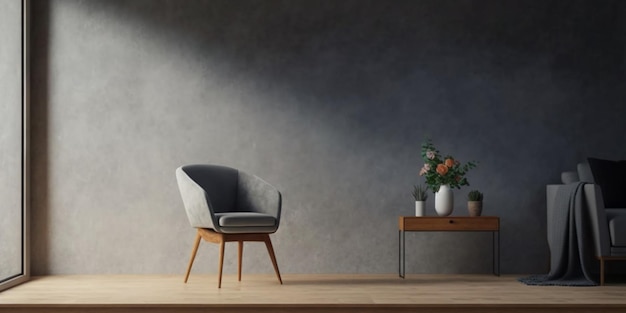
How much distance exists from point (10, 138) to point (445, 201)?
10.3 feet

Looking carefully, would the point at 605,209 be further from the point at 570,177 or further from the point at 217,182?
the point at 217,182

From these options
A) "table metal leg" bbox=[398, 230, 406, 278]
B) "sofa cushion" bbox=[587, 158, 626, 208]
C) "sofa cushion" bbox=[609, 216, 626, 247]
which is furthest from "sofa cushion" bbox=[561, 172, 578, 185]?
"table metal leg" bbox=[398, 230, 406, 278]

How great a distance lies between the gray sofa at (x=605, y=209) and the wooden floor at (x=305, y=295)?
252mm

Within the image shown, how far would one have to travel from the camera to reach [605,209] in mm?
5336

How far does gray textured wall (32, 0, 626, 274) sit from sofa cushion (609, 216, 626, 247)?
2.84 feet

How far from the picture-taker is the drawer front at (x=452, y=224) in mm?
5523

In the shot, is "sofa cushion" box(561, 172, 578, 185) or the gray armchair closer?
the gray armchair

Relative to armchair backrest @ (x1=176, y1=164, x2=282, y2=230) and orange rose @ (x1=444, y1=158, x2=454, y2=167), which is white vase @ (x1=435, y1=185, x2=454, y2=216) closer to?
orange rose @ (x1=444, y1=158, x2=454, y2=167)

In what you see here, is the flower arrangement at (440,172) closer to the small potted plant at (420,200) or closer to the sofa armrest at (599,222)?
the small potted plant at (420,200)

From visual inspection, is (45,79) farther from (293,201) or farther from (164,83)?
(293,201)

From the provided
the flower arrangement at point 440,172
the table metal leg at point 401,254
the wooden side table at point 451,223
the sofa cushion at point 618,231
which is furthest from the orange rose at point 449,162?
the sofa cushion at point 618,231

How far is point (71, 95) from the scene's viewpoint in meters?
5.90

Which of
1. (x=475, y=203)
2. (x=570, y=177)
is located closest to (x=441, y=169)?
(x=475, y=203)

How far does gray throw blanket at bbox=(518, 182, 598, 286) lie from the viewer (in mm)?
5219
